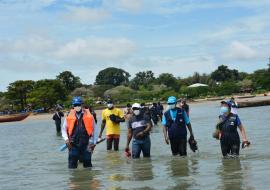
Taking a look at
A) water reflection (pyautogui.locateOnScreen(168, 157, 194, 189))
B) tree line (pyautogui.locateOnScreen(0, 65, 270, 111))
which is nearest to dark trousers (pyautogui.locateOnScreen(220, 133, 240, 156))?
water reflection (pyautogui.locateOnScreen(168, 157, 194, 189))

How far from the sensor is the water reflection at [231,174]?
9.34 metres

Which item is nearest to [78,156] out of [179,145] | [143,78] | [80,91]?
[179,145]

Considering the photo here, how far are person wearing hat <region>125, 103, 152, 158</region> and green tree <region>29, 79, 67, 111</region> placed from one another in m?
88.2

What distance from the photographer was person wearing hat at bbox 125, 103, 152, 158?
1289 centimetres

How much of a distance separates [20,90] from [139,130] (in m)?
102

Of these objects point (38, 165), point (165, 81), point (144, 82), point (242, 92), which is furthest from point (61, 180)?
point (144, 82)


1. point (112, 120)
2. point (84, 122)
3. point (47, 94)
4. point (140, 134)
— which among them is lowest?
point (140, 134)

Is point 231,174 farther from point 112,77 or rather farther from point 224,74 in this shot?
point 112,77

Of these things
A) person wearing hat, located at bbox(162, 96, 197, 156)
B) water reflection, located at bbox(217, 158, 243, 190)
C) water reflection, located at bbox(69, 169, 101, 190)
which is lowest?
water reflection, located at bbox(69, 169, 101, 190)

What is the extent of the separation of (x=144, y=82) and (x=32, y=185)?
149 m

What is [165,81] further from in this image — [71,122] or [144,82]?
[71,122]

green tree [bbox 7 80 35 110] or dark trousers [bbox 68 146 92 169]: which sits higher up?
green tree [bbox 7 80 35 110]

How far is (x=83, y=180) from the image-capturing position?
11.1 m

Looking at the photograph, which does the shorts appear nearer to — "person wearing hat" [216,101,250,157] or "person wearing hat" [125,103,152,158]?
"person wearing hat" [125,103,152,158]
